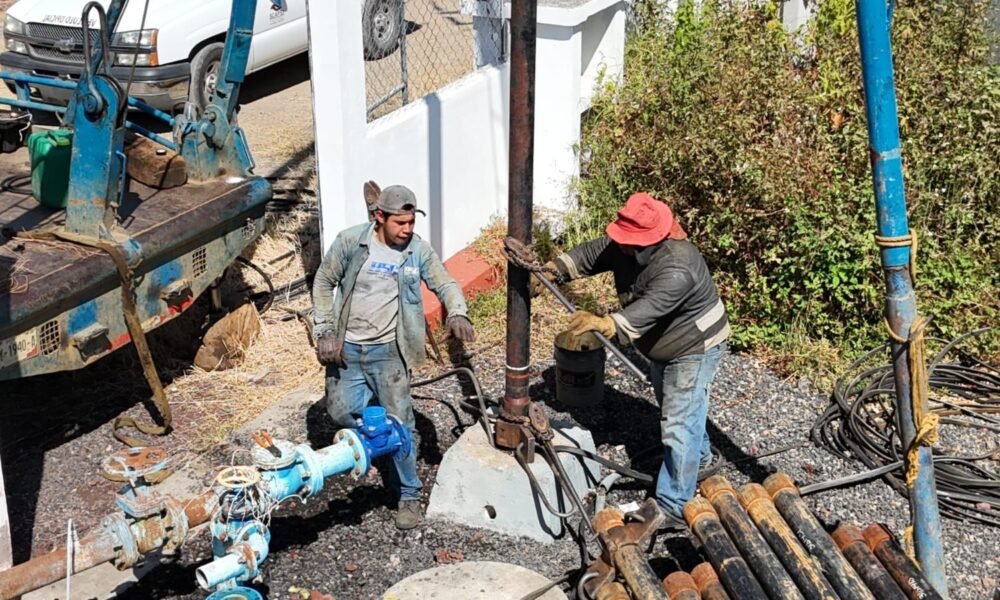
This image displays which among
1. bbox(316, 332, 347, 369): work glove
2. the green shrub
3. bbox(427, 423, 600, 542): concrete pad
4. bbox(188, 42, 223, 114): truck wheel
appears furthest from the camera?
bbox(188, 42, 223, 114): truck wheel

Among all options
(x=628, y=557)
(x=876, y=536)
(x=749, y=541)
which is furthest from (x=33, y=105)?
(x=876, y=536)

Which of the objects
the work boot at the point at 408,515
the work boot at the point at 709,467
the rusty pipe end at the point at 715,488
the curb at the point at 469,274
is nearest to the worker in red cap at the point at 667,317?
the work boot at the point at 709,467

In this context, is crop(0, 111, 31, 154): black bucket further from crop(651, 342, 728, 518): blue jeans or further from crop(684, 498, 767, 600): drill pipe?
crop(684, 498, 767, 600): drill pipe

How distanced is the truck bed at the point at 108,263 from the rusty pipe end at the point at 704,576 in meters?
3.51

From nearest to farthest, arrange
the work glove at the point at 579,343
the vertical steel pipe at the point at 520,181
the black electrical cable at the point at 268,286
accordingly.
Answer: the vertical steel pipe at the point at 520,181 < the work glove at the point at 579,343 < the black electrical cable at the point at 268,286

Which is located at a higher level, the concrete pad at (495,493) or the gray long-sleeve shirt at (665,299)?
the gray long-sleeve shirt at (665,299)

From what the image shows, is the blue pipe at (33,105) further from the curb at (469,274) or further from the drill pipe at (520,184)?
the drill pipe at (520,184)

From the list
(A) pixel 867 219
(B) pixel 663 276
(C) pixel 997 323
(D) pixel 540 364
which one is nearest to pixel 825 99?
(A) pixel 867 219

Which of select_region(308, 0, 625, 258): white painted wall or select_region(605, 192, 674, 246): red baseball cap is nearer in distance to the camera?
select_region(605, 192, 674, 246): red baseball cap

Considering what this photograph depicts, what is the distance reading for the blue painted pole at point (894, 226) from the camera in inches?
164

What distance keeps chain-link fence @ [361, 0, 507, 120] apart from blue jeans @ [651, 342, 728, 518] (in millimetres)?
3259

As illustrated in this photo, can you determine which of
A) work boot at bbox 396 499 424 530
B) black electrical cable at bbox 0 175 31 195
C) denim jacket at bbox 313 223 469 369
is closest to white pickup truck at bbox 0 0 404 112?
black electrical cable at bbox 0 175 31 195

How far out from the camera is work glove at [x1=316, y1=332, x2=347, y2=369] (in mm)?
5445

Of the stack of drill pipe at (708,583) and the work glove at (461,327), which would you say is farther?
the work glove at (461,327)
